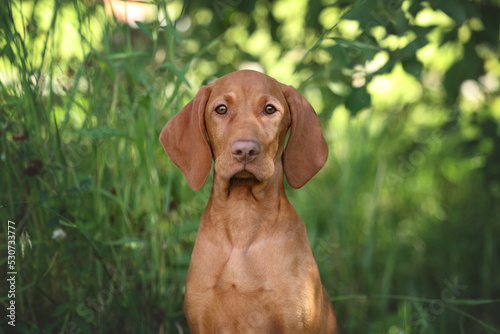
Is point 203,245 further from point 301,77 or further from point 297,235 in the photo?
point 301,77

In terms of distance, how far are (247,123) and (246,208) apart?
37 centimetres

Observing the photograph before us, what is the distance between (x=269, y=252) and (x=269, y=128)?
51 cm

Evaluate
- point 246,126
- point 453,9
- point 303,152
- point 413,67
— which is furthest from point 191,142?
point 453,9

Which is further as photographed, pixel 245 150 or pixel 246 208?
pixel 246 208

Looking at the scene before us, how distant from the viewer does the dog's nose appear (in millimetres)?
2139

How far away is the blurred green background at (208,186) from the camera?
2.82 m

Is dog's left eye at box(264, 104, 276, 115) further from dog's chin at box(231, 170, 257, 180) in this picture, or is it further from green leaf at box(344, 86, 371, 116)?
green leaf at box(344, 86, 371, 116)

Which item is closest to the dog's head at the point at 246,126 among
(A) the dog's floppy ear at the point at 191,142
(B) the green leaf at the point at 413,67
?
(A) the dog's floppy ear at the point at 191,142

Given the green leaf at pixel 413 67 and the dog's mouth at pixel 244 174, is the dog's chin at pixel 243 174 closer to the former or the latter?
the dog's mouth at pixel 244 174

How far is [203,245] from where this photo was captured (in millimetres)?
2326

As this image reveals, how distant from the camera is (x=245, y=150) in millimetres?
2143

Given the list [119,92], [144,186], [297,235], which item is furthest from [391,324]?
[119,92]

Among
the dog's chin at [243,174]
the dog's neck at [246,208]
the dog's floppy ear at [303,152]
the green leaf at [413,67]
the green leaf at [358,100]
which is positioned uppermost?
the green leaf at [413,67]

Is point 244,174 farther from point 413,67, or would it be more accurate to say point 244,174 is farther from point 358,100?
point 413,67
